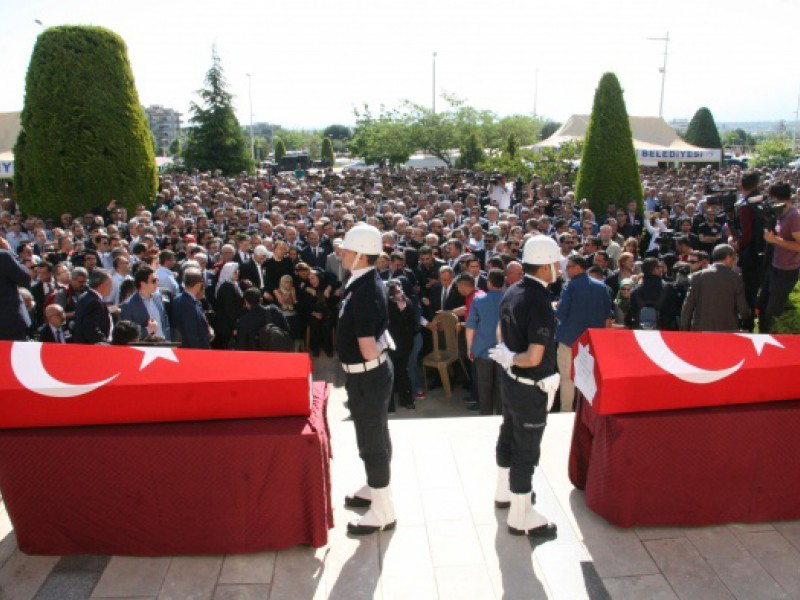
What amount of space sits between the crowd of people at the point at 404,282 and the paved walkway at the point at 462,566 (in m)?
1.85

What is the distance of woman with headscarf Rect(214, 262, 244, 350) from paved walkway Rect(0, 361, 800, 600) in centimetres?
389

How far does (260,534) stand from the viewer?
13.2 feet

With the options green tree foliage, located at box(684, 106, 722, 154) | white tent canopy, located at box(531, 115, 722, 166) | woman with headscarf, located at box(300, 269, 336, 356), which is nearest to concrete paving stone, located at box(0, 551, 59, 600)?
woman with headscarf, located at box(300, 269, 336, 356)

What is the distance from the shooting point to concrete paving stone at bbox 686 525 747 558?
4.11 meters

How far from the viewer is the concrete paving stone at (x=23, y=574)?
3.82m

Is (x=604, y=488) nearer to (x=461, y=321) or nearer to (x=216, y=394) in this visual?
(x=216, y=394)

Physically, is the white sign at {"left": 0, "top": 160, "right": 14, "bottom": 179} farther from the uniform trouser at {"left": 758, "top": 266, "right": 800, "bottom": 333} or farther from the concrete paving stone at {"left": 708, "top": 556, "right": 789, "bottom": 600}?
the concrete paving stone at {"left": 708, "top": 556, "right": 789, "bottom": 600}

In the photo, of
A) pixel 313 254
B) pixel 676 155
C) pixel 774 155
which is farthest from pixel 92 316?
pixel 774 155

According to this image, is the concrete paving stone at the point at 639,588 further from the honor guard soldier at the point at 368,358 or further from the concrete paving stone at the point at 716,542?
the honor guard soldier at the point at 368,358

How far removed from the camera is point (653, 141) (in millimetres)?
31234

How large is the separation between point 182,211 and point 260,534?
1075 centimetres

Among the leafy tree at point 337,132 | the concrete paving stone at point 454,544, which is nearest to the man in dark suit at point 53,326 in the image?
the concrete paving stone at point 454,544

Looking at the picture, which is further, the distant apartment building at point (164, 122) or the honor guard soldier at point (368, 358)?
the distant apartment building at point (164, 122)

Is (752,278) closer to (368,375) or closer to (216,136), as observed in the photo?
(368,375)
